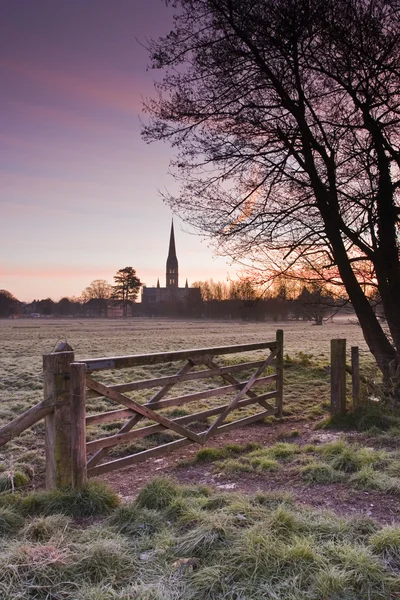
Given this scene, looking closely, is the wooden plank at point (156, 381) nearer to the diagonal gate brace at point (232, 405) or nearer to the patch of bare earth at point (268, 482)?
the diagonal gate brace at point (232, 405)

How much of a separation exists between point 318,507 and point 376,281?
21.5 ft

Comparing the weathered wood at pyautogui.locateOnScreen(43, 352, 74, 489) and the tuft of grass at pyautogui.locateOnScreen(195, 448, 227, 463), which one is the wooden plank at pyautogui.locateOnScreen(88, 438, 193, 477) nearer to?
the tuft of grass at pyautogui.locateOnScreen(195, 448, 227, 463)

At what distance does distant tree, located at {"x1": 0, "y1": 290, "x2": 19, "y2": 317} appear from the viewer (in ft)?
328

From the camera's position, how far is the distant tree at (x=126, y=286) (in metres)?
108

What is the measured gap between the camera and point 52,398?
400cm

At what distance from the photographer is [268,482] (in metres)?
4.58

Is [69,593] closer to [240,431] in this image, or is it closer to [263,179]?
[240,431]

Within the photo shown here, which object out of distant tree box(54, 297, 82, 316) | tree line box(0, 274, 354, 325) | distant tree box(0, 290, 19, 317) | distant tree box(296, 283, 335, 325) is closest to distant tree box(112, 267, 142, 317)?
tree line box(0, 274, 354, 325)

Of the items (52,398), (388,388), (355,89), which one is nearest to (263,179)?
(355,89)

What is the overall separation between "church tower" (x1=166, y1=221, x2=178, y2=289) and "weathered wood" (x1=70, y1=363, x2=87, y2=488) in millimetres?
158173

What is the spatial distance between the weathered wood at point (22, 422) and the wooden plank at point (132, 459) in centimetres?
102

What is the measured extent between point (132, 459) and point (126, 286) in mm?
104874

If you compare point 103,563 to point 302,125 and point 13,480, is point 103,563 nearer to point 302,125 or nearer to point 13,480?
point 13,480

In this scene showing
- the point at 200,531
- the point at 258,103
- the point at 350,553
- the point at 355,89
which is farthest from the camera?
the point at 258,103
